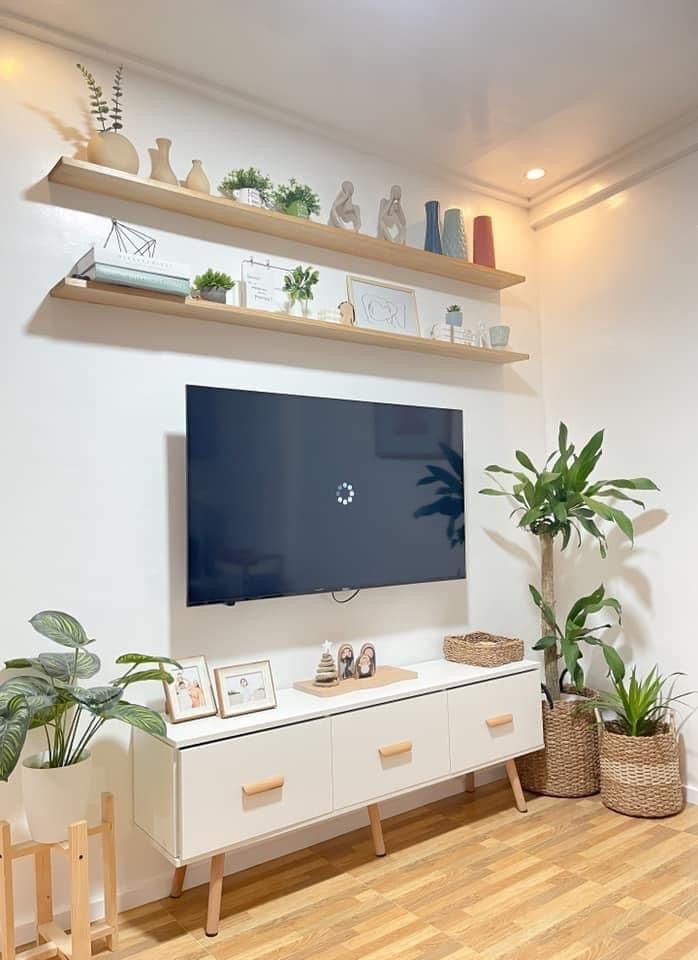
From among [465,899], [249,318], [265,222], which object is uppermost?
[265,222]

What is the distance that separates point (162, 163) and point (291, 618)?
1.65 meters

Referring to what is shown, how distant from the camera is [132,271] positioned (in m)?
2.16

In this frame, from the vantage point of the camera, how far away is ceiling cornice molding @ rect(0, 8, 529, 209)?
2.28 meters

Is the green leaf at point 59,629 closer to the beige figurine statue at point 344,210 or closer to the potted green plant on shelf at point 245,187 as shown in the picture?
the potted green plant on shelf at point 245,187

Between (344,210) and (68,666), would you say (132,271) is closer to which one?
(344,210)

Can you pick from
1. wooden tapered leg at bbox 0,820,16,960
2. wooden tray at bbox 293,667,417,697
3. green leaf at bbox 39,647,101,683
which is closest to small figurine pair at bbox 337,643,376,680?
wooden tray at bbox 293,667,417,697

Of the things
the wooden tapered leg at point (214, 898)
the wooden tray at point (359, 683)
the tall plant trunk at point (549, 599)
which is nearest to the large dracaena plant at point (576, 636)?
the tall plant trunk at point (549, 599)

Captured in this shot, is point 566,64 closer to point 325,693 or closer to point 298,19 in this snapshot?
point 298,19

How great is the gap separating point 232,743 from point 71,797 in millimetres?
449

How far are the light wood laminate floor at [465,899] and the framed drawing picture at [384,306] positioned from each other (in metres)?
1.99

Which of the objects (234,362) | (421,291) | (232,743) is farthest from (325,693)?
(421,291)

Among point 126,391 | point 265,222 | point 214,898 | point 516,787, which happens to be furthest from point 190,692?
point 265,222

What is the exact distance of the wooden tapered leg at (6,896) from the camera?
1873 mm

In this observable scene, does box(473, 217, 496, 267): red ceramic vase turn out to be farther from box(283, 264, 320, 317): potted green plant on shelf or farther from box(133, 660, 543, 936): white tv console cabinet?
box(133, 660, 543, 936): white tv console cabinet
